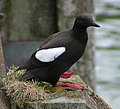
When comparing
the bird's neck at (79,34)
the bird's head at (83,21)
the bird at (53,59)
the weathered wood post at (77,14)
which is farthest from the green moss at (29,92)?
the weathered wood post at (77,14)

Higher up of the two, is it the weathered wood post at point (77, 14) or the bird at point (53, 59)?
the bird at point (53, 59)

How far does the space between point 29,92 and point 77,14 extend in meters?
3.98

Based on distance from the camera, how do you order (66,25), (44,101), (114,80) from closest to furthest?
(44,101) → (66,25) → (114,80)

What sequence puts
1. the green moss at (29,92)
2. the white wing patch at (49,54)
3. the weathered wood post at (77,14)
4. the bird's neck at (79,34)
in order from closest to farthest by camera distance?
1. the green moss at (29,92)
2. the white wing patch at (49,54)
3. the bird's neck at (79,34)
4. the weathered wood post at (77,14)

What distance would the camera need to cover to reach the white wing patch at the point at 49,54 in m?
5.82

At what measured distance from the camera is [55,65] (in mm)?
5906

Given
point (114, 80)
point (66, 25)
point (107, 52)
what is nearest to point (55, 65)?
point (66, 25)

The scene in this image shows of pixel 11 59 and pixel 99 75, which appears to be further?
pixel 99 75

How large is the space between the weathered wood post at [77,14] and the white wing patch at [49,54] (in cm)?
338

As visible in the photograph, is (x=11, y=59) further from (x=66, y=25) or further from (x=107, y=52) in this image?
(x=107, y=52)

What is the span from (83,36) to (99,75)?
8.57m

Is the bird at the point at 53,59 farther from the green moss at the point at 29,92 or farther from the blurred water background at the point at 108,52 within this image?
the blurred water background at the point at 108,52

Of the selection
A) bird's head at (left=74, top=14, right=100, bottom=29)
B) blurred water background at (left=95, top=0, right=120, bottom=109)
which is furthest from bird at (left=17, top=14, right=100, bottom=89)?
blurred water background at (left=95, top=0, right=120, bottom=109)

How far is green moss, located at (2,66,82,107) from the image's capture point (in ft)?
17.5
